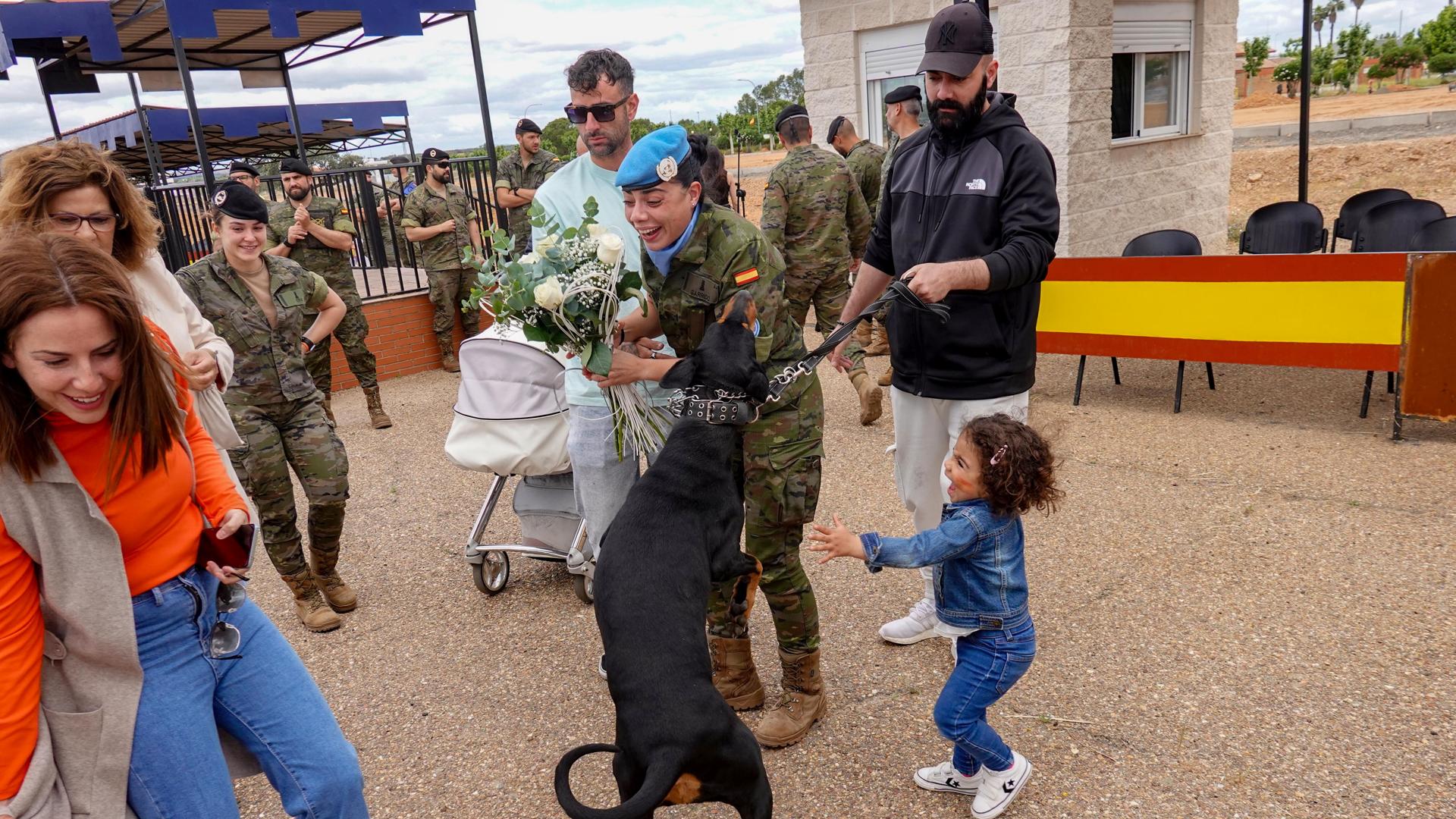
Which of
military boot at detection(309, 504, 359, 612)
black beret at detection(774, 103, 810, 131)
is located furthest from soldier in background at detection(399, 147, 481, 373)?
military boot at detection(309, 504, 359, 612)

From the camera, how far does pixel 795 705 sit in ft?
11.3

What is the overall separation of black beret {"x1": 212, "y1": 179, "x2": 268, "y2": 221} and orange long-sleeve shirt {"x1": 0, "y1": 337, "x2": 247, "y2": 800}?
229 cm

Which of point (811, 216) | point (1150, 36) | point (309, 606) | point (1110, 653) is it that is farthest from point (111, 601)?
point (1150, 36)

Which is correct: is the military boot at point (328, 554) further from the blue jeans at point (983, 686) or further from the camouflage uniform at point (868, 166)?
the camouflage uniform at point (868, 166)

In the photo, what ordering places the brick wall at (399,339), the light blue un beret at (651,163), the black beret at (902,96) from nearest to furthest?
1. the light blue un beret at (651,163)
2. the black beret at (902,96)
3. the brick wall at (399,339)

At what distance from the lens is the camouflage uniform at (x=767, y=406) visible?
3.08 m

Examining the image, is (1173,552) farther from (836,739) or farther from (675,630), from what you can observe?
(675,630)

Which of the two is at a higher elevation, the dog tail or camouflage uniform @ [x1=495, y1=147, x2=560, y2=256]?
camouflage uniform @ [x1=495, y1=147, x2=560, y2=256]

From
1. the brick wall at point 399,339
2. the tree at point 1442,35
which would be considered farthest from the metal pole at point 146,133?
the tree at point 1442,35

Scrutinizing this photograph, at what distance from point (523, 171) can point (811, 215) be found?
3949 millimetres

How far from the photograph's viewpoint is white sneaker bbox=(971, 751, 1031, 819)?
2.89 meters

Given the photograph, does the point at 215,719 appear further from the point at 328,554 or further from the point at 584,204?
the point at 328,554

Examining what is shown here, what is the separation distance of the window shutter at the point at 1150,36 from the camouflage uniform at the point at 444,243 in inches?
278

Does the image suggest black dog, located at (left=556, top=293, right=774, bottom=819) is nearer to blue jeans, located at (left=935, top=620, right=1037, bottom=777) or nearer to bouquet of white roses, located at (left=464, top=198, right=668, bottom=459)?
bouquet of white roses, located at (left=464, top=198, right=668, bottom=459)
